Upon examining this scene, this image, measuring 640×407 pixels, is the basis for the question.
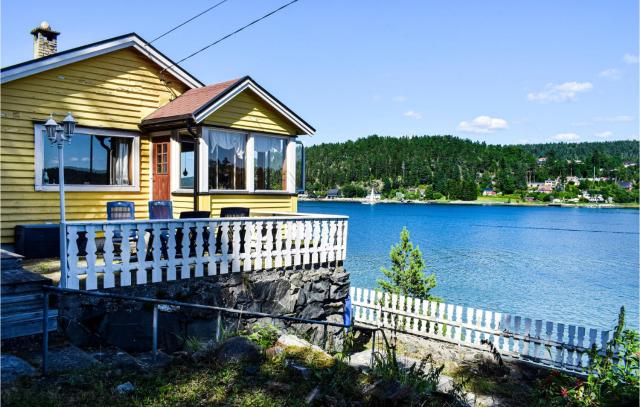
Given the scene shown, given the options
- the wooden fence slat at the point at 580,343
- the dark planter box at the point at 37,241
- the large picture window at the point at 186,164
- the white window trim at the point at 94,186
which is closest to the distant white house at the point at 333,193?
the large picture window at the point at 186,164

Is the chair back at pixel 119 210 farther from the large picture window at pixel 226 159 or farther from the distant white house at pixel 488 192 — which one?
the distant white house at pixel 488 192

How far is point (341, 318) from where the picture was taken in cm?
1177

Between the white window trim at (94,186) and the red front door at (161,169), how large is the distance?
1.38ft

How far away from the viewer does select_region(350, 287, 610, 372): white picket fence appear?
471 inches

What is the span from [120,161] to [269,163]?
3906 millimetres

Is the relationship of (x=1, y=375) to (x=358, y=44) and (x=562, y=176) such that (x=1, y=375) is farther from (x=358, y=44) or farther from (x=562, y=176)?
(x=562, y=176)

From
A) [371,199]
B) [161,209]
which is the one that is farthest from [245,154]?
[371,199]

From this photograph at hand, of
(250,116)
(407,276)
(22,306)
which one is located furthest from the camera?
(407,276)

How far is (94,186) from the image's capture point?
458 inches

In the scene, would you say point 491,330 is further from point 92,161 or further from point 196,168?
point 92,161

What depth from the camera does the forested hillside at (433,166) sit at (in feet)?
524

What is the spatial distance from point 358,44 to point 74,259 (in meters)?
14.5

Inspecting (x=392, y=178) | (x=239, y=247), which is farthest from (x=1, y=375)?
(x=392, y=178)

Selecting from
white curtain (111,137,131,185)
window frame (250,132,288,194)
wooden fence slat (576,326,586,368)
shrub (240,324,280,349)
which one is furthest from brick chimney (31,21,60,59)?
wooden fence slat (576,326,586,368)
